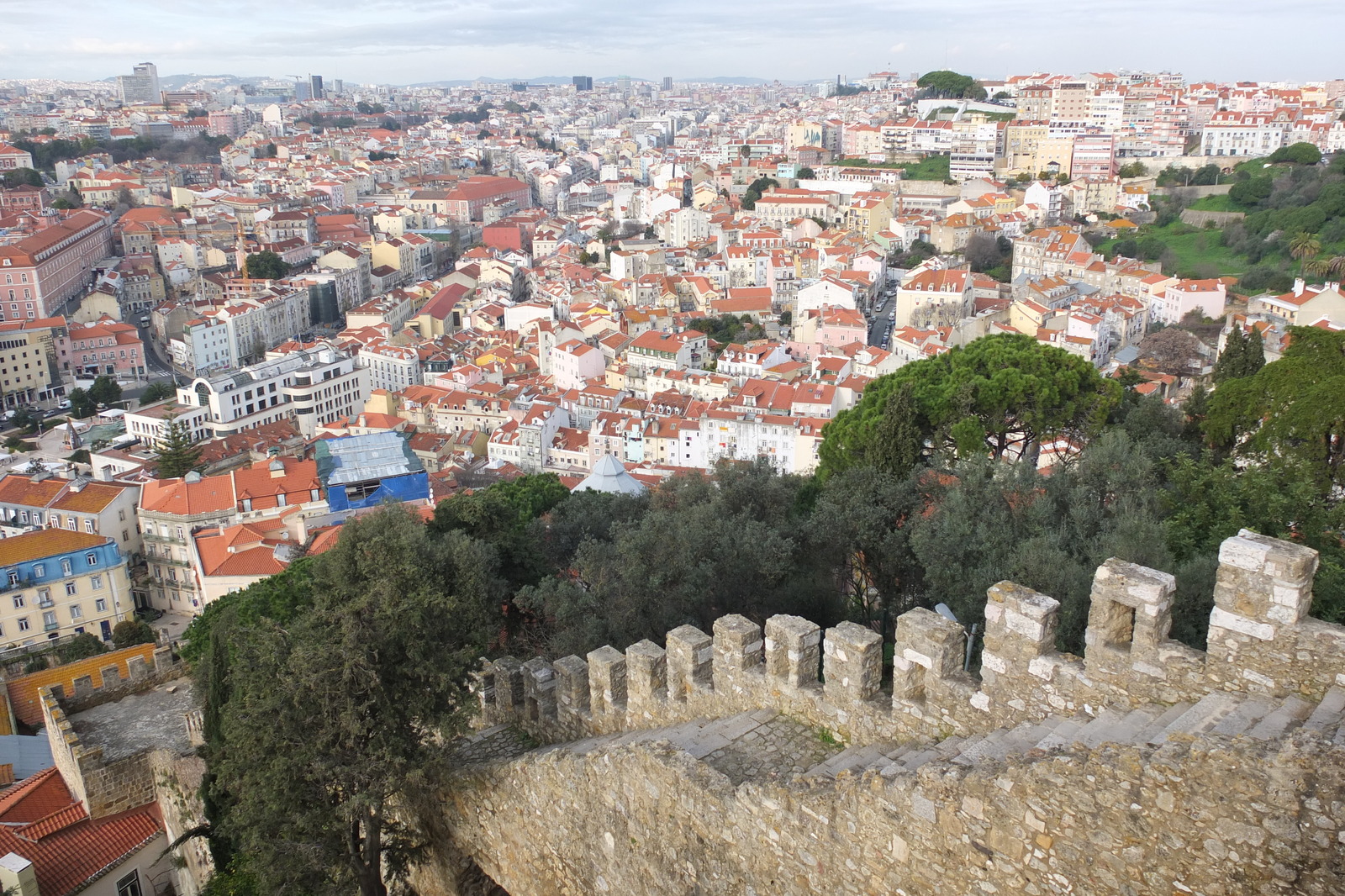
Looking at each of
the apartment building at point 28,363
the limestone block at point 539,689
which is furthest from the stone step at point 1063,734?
the apartment building at point 28,363

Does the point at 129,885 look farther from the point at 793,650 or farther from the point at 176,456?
the point at 176,456

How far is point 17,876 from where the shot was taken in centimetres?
874

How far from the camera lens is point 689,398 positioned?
143ft

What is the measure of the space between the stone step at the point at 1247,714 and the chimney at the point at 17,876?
31.9 feet

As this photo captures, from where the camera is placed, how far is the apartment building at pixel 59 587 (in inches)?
854

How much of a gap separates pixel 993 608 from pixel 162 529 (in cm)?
2726

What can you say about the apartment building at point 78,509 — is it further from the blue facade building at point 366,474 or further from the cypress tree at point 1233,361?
the cypress tree at point 1233,361

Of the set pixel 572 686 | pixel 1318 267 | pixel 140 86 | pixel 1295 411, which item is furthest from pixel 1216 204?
pixel 140 86

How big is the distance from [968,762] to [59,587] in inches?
950

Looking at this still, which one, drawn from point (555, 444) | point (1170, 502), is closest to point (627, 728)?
point (1170, 502)

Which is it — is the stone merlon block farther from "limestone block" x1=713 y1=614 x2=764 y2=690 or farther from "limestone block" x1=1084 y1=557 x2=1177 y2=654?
"limestone block" x1=1084 y1=557 x2=1177 y2=654

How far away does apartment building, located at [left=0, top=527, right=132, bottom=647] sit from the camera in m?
21.7

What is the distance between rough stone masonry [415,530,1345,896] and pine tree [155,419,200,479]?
32.3 metres

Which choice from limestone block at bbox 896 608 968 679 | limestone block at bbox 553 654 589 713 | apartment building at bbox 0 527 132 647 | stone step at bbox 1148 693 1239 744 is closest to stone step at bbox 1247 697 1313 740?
stone step at bbox 1148 693 1239 744
